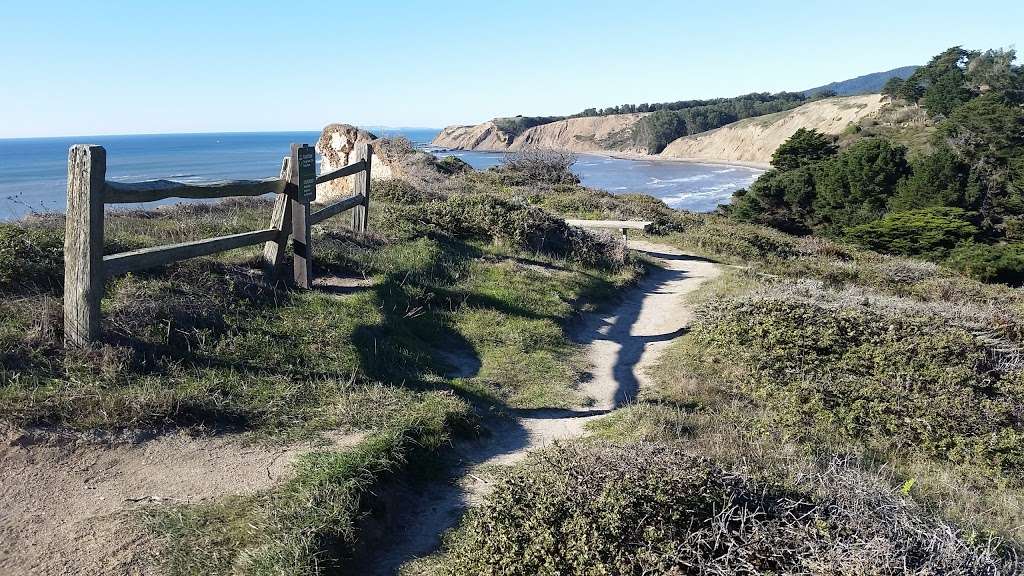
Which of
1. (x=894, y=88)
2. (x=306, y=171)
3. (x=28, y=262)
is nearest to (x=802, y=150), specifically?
(x=894, y=88)

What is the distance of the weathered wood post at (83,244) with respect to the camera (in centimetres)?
558

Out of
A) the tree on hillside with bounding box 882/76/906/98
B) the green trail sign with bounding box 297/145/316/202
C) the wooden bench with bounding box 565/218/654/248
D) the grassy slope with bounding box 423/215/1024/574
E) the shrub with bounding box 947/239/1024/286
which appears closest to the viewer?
the grassy slope with bounding box 423/215/1024/574

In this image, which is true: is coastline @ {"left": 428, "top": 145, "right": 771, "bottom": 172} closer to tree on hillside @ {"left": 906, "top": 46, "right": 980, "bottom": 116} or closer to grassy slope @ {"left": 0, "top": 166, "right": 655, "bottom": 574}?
tree on hillside @ {"left": 906, "top": 46, "right": 980, "bottom": 116}

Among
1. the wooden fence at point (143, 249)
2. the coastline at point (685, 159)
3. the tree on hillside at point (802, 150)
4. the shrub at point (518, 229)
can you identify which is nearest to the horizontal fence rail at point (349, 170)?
A: the wooden fence at point (143, 249)

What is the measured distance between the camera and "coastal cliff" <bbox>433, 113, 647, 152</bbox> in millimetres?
145750

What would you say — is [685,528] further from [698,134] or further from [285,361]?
[698,134]

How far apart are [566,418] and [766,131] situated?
107447mm

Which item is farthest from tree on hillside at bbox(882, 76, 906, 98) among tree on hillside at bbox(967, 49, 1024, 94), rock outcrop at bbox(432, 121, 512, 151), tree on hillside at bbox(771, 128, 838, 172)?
rock outcrop at bbox(432, 121, 512, 151)

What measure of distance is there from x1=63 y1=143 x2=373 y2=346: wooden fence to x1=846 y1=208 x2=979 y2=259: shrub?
96.8ft

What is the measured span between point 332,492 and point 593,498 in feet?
5.52

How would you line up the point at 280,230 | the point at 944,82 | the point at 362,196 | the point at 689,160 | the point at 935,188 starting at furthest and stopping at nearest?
the point at 689,160, the point at 944,82, the point at 935,188, the point at 362,196, the point at 280,230

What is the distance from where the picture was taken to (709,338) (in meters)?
8.98

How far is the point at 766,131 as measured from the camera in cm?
10394

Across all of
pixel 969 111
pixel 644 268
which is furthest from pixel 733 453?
pixel 969 111
